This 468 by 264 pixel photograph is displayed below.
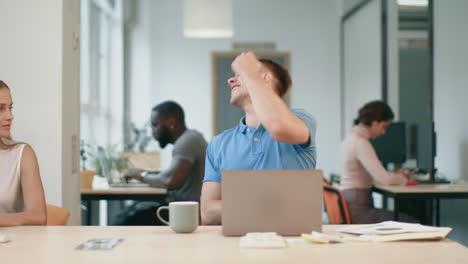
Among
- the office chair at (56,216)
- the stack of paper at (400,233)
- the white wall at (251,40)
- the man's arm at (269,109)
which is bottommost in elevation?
the office chair at (56,216)

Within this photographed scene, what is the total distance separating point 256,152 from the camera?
8.68 ft

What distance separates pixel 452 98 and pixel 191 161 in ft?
8.01

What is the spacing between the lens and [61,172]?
11.1 ft

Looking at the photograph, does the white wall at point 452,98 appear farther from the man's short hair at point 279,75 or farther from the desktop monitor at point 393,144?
the man's short hair at point 279,75

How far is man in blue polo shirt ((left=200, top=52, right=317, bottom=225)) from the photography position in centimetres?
232

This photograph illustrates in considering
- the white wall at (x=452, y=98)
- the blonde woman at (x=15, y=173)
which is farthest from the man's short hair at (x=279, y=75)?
the white wall at (x=452, y=98)

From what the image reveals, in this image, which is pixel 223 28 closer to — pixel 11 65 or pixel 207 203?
pixel 11 65

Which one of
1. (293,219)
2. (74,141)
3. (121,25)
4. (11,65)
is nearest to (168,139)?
(74,141)

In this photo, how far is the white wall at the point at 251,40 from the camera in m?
9.41

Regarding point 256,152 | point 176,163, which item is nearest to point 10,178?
point 256,152

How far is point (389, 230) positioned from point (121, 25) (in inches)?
294

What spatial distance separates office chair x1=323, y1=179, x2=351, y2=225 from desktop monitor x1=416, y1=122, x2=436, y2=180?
1474 mm

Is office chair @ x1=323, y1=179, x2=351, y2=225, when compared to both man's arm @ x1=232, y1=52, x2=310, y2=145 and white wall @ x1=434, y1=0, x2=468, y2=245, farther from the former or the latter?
man's arm @ x1=232, y1=52, x2=310, y2=145

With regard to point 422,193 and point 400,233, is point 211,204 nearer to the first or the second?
point 400,233
